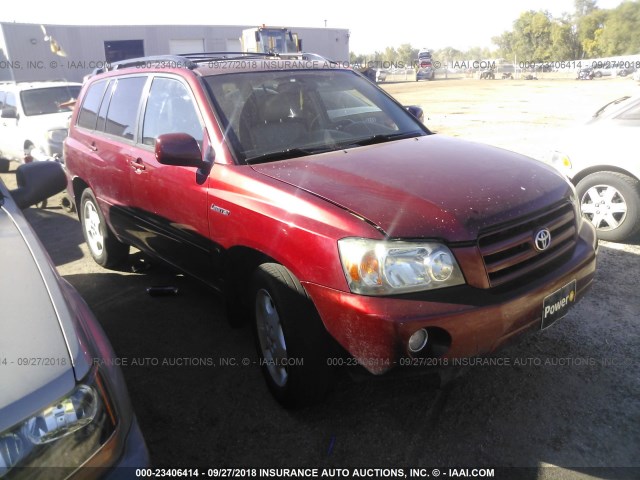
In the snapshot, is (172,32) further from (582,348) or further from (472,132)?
(582,348)

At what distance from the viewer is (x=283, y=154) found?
9.97 ft

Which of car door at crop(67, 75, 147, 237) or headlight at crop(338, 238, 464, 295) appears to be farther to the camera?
car door at crop(67, 75, 147, 237)

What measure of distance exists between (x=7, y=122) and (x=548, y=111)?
16.4 meters

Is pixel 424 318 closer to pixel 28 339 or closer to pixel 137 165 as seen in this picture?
pixel 28 339

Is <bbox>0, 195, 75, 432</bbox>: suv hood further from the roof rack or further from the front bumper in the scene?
the roof rack

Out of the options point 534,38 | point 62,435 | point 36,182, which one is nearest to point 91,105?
point 36,182

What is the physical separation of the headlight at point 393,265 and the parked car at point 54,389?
3.35 feet

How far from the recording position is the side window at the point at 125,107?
3977 millimetres

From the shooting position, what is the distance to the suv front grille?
91.3 inches

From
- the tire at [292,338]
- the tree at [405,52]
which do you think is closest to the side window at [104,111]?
the tire at [292,338]

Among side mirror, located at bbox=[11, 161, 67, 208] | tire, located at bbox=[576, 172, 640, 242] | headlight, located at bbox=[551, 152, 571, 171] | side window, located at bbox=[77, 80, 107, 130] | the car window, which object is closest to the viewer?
side mirror, located at bbox=[11, 161, 67, 208]

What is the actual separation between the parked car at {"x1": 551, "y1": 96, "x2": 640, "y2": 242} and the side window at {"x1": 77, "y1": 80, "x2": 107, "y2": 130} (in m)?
4.71

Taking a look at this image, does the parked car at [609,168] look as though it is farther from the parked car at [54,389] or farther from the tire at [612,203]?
the parked car at [54,389]

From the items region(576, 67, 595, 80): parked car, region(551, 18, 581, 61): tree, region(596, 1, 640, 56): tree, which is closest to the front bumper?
region(576, 67, 595, 80): parked car
